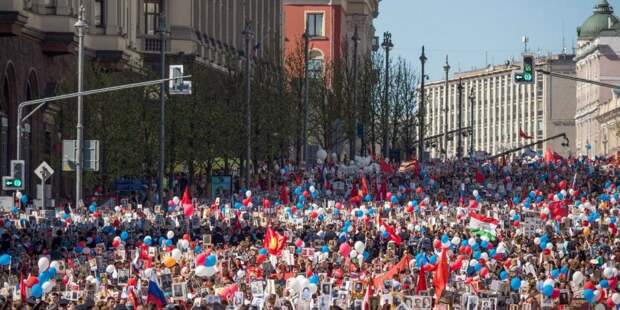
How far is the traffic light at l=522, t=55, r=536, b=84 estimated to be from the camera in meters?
55.5

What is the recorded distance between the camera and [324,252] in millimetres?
45688

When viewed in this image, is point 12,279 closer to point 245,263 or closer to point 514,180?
point 245,263

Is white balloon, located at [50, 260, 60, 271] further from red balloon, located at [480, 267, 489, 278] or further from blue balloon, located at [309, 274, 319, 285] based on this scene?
red balloon, located at [480, 267, 489, 278]

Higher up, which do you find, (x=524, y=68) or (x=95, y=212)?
(x=524, y=68)

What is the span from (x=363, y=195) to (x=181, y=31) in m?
40.1

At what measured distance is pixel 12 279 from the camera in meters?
37.7

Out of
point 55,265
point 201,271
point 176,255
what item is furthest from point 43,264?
point 176,255

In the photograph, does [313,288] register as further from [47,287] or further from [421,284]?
[47,287]

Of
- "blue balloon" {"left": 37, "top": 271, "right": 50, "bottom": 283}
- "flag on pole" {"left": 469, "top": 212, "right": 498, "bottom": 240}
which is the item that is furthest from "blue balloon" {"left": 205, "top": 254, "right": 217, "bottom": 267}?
"flag on pole" {"left": 469, "top": 212, "right": 498, "bottom": 240}

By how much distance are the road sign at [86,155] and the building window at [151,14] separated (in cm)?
4722

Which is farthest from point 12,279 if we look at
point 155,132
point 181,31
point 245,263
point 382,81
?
point 382,81

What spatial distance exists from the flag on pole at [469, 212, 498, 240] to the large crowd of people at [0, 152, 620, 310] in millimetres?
44

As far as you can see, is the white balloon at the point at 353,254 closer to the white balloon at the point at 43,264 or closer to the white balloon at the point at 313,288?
the white balloon at the point at 43,264

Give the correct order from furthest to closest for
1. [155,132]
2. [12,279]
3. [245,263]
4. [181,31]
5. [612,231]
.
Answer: [181,31]
[155,132]
[612,231]
[245,263]
[12,279]
